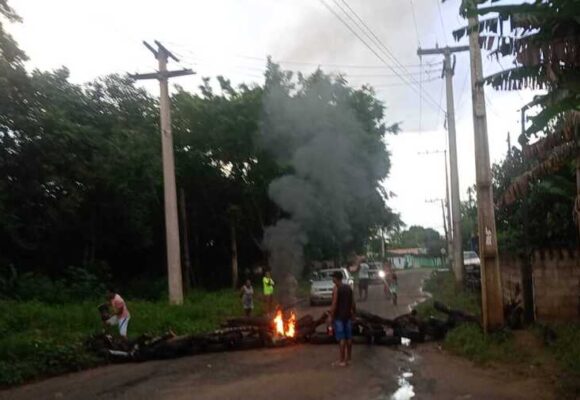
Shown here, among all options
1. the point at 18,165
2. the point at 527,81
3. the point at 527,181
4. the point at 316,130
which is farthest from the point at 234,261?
the point at 527,81

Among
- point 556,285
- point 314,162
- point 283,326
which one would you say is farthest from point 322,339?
point 314,162

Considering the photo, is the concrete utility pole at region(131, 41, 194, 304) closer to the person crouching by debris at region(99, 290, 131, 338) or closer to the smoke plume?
the smoke plume

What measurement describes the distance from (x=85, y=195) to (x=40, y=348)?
36.0 ft

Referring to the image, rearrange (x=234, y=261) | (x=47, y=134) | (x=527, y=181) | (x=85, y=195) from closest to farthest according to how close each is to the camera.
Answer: (x=527, y=181) → (x=47, y=134) → (x=85, y=195) → (x=234, y=261)

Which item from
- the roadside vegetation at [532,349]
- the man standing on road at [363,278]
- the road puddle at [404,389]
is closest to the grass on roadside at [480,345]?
the roadside vegetation at [532,349]

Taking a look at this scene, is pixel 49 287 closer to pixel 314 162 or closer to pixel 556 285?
pixel 314 162

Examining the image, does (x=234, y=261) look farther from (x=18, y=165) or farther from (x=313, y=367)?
(x=313, y=367)

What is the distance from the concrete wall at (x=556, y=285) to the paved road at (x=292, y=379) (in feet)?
8.36

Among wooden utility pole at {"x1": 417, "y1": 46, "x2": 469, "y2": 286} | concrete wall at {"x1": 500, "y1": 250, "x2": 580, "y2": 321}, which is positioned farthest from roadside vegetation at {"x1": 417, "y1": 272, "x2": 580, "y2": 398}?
wooden utility pole at {"x1": 417, "y1": 46, "x2": 469, "y2": 286}

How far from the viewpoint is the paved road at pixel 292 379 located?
8195 millimetres

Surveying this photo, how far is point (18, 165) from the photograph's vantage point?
18.0m

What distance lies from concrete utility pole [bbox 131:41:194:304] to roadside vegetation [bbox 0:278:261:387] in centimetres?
75

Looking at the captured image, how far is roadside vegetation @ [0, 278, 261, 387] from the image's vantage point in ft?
35.6

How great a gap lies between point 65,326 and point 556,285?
1076 cm
